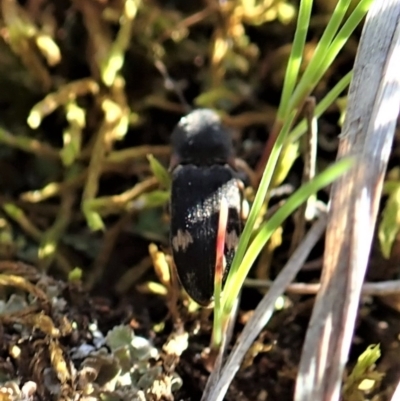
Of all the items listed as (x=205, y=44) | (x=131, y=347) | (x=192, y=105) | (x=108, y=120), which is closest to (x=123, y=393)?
(x=131, y=347)

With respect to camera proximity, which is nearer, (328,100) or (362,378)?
(362,378)

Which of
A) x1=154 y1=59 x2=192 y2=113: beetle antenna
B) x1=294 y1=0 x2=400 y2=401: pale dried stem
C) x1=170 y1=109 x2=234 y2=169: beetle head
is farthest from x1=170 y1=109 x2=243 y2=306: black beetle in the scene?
x1=294 y1=0 x2=400 y2=401: pale dried stem

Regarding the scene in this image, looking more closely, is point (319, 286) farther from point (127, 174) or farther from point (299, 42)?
point (127, 174)

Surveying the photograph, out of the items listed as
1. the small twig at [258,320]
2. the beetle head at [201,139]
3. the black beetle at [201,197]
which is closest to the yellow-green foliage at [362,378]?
the small twig at [258,320]

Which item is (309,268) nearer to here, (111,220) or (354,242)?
(354,242)

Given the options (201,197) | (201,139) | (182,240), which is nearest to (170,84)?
(201,139)

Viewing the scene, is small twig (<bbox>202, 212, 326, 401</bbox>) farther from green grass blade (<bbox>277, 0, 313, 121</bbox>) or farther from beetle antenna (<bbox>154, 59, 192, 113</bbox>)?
beetle antenna (<bbox>154, 59, 192, 113</bbox>)

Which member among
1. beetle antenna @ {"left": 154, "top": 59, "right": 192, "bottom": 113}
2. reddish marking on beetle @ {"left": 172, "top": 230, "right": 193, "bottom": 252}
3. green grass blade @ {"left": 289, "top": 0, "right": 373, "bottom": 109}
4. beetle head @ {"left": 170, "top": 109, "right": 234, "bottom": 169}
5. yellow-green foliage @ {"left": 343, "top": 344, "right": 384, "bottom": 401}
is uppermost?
green grass blade @ {"left": 289, "top": 0, "right": 373, "bottom": 109}
